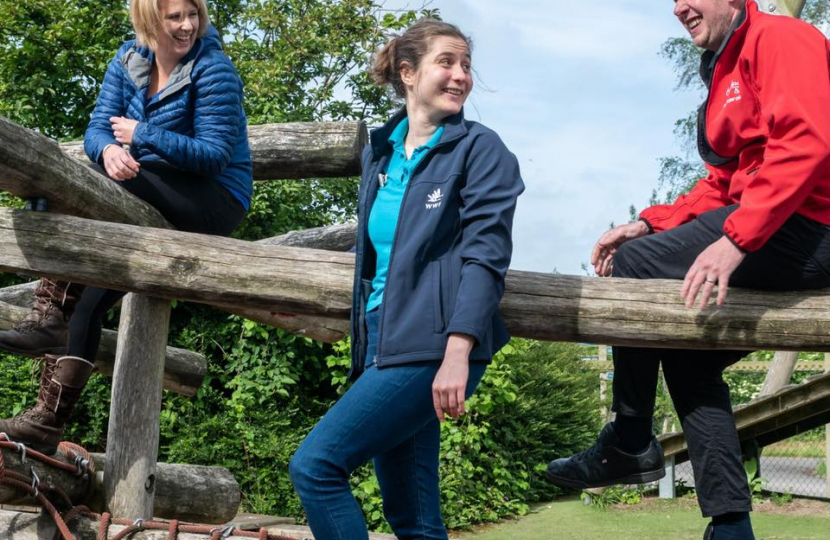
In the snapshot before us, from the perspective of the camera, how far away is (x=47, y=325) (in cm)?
375

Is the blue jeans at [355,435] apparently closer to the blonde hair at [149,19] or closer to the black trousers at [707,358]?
the black trousers at [707,358]

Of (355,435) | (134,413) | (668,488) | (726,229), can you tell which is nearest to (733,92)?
(726,229)

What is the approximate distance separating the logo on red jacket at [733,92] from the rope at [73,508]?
202cm

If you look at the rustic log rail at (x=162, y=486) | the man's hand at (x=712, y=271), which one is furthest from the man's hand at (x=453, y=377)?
the rustic log rail at (x=162, y=486)

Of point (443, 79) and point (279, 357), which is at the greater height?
point (443, 79)

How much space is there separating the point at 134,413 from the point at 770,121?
2.55 metres

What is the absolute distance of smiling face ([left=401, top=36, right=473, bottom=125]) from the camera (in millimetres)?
2758

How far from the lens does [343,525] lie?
99.3 inches

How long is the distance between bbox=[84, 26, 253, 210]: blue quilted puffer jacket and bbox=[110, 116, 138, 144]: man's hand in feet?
0.10

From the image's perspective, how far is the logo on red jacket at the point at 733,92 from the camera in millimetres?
2930

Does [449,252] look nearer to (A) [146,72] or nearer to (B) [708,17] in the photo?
(B) [708,17]

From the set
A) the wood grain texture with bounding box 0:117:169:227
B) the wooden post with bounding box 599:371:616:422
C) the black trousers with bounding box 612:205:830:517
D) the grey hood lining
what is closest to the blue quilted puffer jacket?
the grey hood lining

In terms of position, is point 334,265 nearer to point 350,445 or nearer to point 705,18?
point 350,445

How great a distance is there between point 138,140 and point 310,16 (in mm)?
9118
